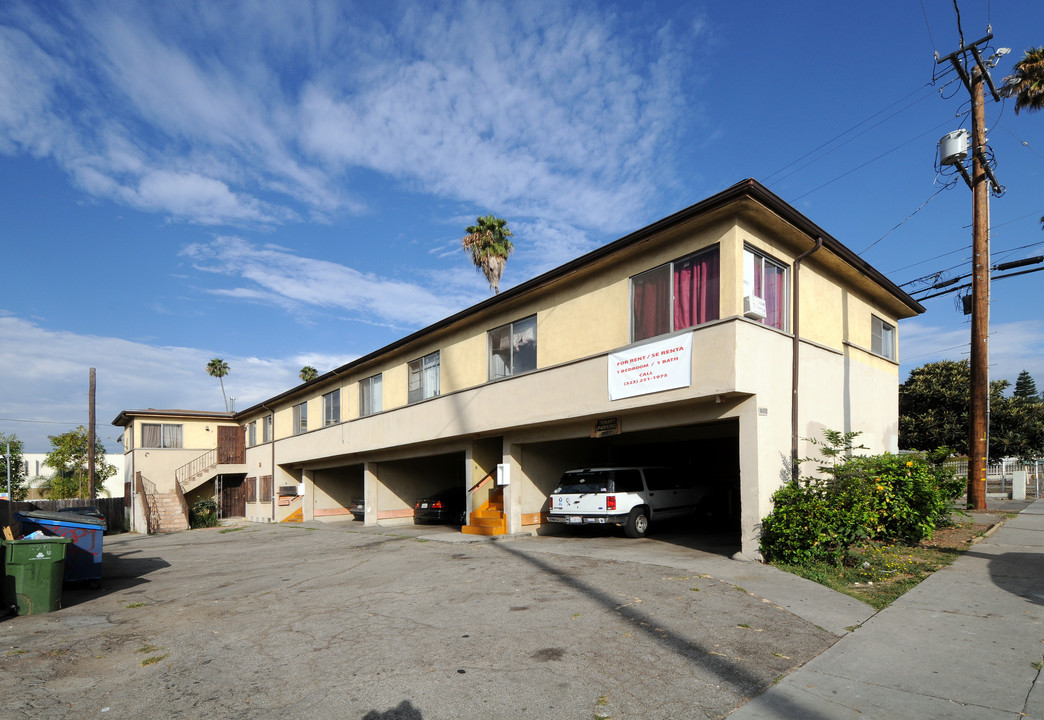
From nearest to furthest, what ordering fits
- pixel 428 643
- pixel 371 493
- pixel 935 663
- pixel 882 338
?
pixel 935 663 < pixel 428 643 < pixel 882 338 < pixel 371 493

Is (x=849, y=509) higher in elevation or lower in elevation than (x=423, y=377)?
lower

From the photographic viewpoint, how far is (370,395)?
2392cm

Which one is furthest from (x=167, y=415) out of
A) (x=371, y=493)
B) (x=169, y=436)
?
(x=371, y=493)

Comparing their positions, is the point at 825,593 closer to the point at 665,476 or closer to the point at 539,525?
the point at 665,476

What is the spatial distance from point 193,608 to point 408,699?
569 cm

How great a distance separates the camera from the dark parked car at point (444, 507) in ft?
75.9

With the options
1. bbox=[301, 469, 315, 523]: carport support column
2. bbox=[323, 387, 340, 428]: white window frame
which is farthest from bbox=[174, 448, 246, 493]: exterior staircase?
bbox=[323, 387, 340, 428]: white window frame

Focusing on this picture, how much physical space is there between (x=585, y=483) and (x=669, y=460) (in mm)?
8260

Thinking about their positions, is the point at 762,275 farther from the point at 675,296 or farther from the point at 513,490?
the point at 513,490

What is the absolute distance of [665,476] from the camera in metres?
16.0

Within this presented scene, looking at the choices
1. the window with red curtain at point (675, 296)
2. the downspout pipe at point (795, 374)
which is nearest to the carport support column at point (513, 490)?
the window with red curtain at point (675, 296)

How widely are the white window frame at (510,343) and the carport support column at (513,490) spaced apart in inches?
76.8

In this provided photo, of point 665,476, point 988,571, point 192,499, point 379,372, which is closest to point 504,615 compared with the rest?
point 988,571

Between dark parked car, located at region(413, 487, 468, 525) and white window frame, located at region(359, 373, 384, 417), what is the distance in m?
3.83
